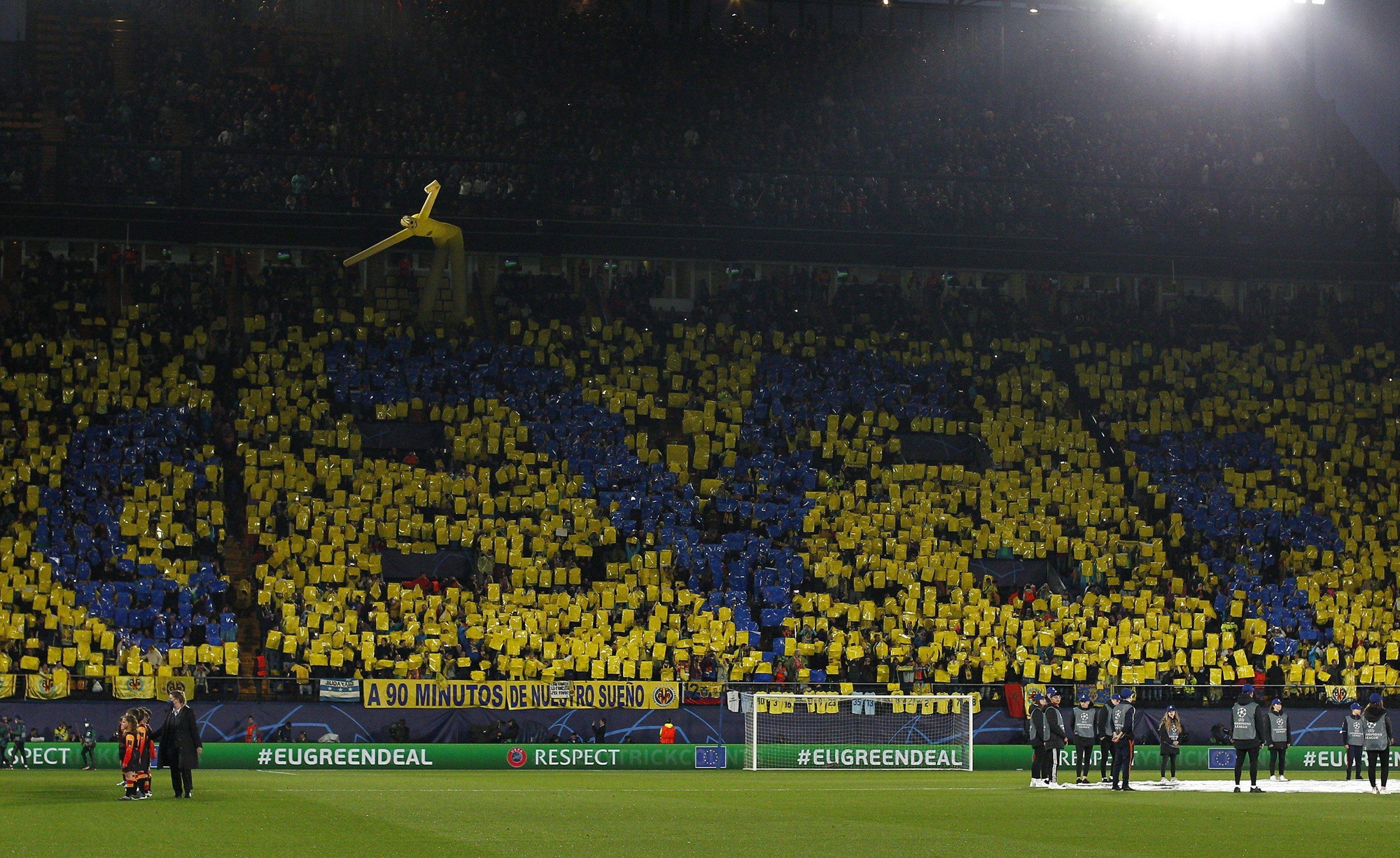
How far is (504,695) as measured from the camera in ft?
121

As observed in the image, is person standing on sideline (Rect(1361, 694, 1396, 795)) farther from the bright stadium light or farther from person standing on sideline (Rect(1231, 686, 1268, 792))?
the bright stadium light

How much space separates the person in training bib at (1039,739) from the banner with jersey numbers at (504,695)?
30.1ft

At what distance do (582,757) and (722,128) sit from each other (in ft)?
77.2

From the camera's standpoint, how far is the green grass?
18391mm

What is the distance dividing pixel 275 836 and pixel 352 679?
1752 centimetres

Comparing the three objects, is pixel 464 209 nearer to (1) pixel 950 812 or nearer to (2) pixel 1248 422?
A: (2) pixel 1248 422

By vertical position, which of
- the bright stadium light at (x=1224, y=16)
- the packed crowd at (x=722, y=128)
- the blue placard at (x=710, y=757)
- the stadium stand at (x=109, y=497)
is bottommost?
the blue placard at (x=710, y=757)

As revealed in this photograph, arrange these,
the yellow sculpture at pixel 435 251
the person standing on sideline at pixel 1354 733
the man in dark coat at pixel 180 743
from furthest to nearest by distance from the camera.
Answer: the yellow sculpture at pixel 435 251
the person standing on sideline at pixel 1354 733
the man in dark coat at pixel 180 743

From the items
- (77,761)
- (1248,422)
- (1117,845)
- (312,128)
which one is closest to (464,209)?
(312,128)

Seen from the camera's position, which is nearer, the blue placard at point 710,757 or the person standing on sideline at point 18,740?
the person standing on sideline at point 18,740

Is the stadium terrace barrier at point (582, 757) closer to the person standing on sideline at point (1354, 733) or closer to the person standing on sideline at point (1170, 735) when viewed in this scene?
the person standing on sideline at point (1170, 735)

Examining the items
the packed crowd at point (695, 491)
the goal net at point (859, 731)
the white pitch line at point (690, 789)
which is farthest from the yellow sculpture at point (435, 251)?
the white pitch line at point (690, 789)

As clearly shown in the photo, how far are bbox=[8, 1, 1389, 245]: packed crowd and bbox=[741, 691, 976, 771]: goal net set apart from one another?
17655mm

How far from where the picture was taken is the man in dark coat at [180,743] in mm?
24484
